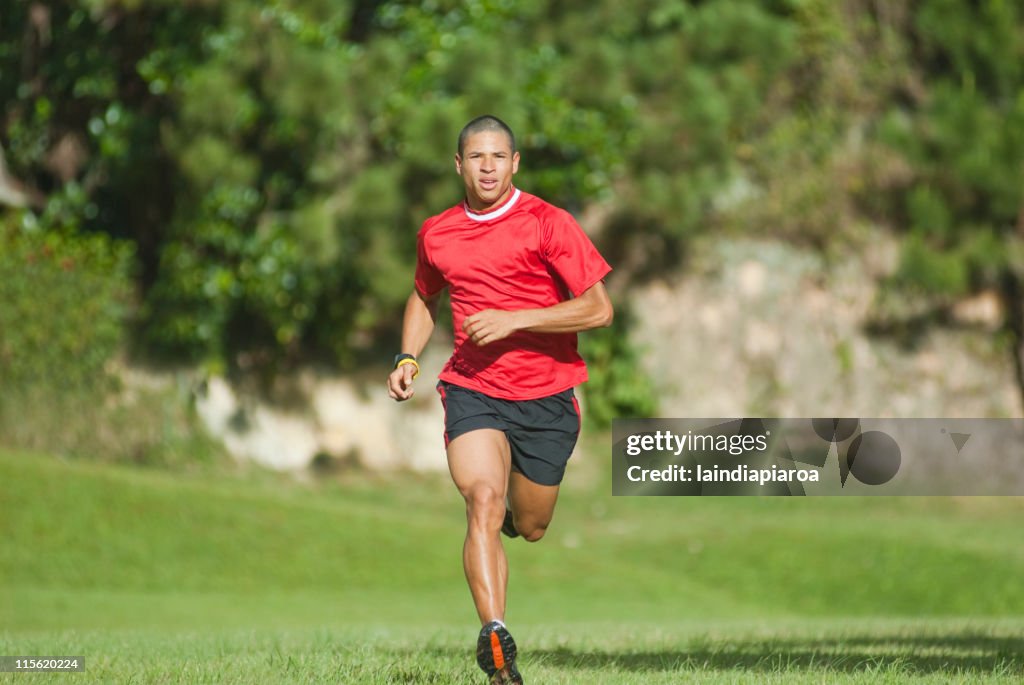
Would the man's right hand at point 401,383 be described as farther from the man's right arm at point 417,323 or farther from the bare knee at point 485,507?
the bare knee at point 485,507

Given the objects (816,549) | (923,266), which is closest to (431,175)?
(816,549)

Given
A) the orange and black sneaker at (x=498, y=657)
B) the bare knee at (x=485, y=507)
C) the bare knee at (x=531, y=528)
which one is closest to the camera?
the orange and black sneaker at (x=498, y=657)

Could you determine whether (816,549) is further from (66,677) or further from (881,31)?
(66,677)

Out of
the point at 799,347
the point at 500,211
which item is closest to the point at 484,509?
the point at 500,211

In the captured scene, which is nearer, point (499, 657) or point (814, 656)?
point (499, 657)

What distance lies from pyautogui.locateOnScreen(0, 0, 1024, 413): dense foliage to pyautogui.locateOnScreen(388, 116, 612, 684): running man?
9776mm

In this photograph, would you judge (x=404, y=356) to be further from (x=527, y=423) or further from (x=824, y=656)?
(x=824, y=656)

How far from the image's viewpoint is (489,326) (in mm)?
5254

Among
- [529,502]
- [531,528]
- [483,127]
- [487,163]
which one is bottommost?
[531,528]

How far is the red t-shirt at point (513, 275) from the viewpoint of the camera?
555 cm

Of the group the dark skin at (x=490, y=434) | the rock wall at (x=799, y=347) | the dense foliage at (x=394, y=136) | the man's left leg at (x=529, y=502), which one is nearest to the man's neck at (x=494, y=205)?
the dark skin at (x=490, y=434)

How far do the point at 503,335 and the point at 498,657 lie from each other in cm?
117

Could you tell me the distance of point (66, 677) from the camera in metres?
5.39

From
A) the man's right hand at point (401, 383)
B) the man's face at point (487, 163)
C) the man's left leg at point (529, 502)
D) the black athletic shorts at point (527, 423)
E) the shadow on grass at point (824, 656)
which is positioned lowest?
the shadow on grass at point (824, 656)
